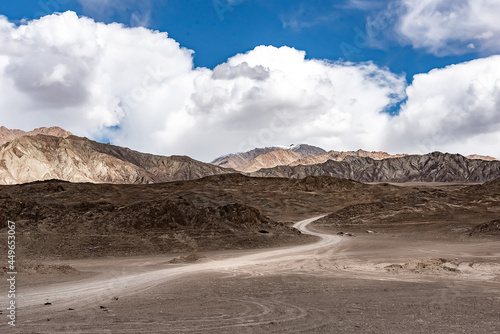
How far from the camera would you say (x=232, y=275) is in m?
22.0

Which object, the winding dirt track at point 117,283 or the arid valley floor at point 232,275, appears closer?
the arid valley floor at point 232,275

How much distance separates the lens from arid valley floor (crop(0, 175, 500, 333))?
11.4 m

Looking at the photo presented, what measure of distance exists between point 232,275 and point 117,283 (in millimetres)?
5673

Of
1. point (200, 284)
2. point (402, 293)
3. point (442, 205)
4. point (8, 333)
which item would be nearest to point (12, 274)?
point (200, 284)

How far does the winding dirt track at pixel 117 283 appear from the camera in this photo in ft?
50.5

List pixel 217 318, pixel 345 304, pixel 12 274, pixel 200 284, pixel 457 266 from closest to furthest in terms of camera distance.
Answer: pixel 217 318, pixel 345 304, pixel 200 284, pixel 12 274, pixel 457 266

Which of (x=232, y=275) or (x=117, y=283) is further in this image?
(x=232, y=275)

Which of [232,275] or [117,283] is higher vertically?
[117,283]

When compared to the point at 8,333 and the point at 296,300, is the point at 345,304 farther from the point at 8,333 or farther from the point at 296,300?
the point at 8,333

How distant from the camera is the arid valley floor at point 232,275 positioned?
11391mm

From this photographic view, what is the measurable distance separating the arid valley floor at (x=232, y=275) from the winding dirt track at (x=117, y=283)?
0.07 m

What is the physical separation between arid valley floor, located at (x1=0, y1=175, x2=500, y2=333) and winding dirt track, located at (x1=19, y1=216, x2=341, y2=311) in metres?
0.07

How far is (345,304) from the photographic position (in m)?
13.6

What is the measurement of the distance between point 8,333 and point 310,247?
3107 centimetres
